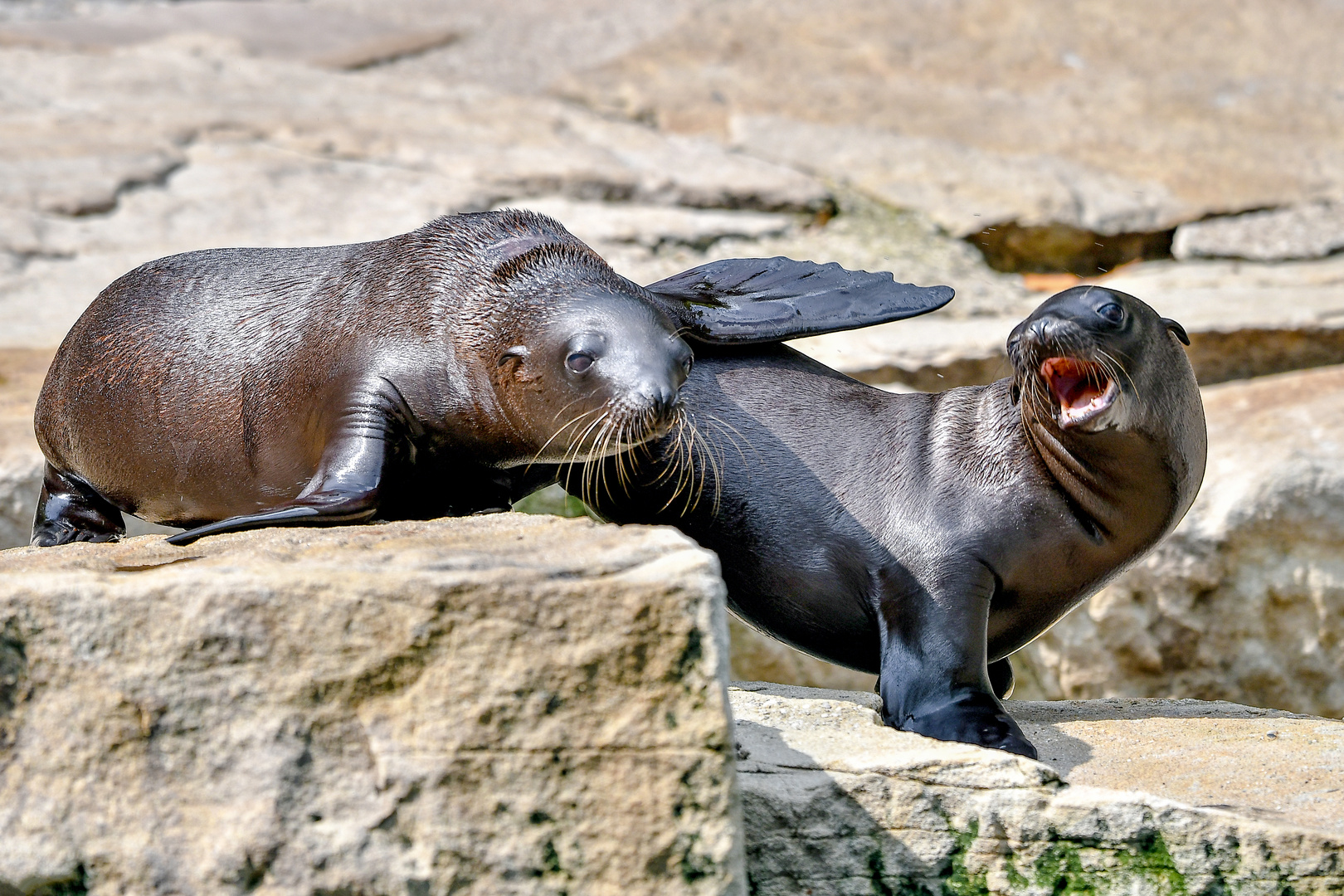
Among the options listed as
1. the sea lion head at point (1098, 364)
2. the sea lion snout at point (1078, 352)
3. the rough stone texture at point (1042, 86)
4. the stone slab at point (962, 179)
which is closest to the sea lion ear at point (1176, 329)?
the sea lion head at point (1098, 364)

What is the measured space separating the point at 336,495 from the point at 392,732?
116 cm

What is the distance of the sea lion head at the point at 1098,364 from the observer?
415 centimetres

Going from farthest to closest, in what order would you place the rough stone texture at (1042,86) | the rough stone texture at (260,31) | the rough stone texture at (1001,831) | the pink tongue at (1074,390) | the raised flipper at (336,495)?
the rough stone texture at (260,31) → the rough stone texture at (1042,86) → the pink tongue at (1074,390) → the raised flipper at (336,495) → the rough stone texture at (1001,831)

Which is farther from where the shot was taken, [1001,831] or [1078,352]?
[1078,352]

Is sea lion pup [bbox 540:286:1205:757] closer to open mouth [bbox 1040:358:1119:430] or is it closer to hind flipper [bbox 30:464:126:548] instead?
open mouth [bbox 1040:358:1119:430]

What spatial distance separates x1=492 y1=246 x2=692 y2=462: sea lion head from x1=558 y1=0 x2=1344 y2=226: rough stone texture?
5.35 m

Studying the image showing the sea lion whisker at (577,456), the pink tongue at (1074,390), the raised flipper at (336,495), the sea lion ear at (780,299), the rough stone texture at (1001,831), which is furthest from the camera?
the sea lion ear at (780,299)

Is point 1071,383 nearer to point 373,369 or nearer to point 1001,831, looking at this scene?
point 1001,831

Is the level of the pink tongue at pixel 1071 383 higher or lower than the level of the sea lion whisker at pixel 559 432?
higher

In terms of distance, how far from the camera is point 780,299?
5152 millimetres

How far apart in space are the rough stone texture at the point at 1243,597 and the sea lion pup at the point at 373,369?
177 cm

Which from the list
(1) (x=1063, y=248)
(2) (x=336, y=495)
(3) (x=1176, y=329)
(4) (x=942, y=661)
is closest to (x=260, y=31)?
→ (1) (x=1063, y=248)

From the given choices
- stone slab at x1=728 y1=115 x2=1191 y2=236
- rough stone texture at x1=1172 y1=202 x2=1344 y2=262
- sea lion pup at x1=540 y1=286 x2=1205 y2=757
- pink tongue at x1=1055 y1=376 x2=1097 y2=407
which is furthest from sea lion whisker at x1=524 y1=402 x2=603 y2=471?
rough stone texture at x1=1172 y1=202 x2=1344 y2=262

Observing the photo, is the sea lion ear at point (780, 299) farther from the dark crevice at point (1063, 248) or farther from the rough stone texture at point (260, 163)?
the dark crevice at point (1063, 248)
